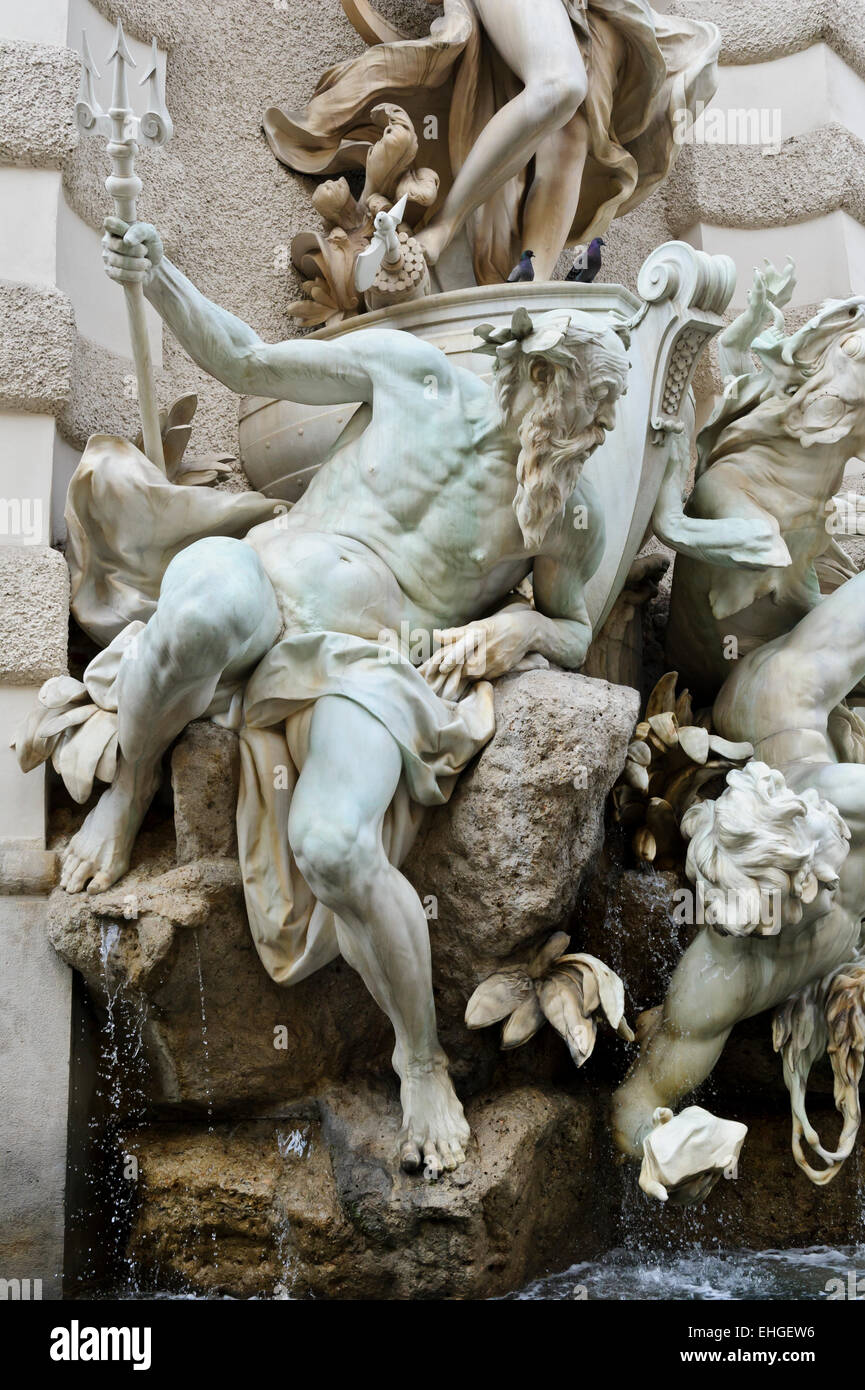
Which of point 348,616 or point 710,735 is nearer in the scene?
point 348,616

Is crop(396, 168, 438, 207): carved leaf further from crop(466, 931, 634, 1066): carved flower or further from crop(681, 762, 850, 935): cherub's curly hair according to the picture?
crop(466, 931, 634, 1066): carved flower

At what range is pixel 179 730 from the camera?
3.46 meters

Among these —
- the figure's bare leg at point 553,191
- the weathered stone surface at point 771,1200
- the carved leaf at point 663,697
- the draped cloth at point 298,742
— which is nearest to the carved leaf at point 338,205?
the figure's bare leg at point 553,191

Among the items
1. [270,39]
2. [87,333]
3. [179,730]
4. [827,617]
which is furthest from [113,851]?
[270,39]

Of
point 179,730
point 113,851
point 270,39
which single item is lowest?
point 113,851

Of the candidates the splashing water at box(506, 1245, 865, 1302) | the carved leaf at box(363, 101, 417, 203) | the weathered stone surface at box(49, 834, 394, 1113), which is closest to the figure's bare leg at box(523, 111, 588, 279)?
the carved leaf at box(363, 101, 417, 203)

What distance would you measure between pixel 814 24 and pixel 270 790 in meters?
3.72

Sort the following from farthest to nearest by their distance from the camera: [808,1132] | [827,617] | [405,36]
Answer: [405,36] → [827,617] → [808,1132]

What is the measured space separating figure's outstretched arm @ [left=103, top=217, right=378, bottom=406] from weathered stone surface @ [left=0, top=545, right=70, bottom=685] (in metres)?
0.56

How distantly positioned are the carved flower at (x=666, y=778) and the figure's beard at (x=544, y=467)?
0.72 metres

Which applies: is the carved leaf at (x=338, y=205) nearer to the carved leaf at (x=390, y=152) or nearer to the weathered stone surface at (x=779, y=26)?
the carved leaf at (x=390, y=152)

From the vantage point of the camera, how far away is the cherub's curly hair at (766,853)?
11.7ft

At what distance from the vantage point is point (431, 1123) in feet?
11.0

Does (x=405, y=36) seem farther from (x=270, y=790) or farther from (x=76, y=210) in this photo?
(x=270, y=790)
